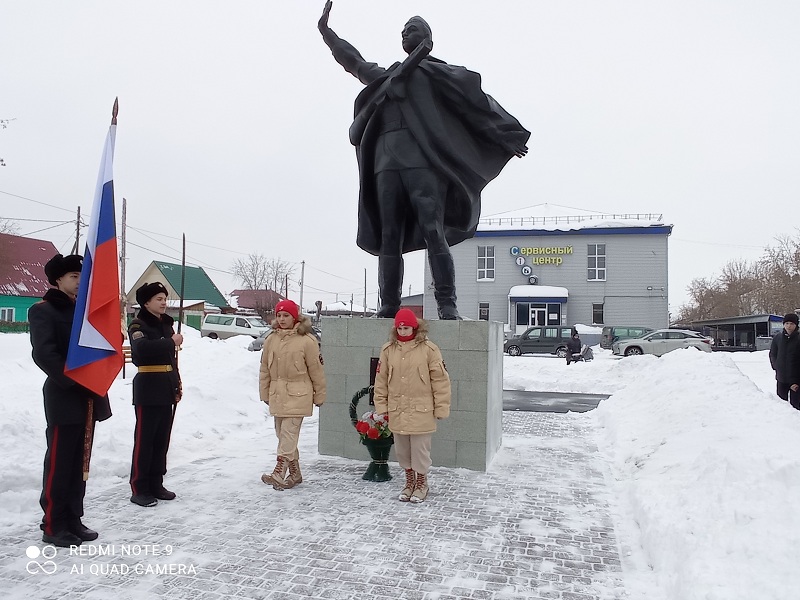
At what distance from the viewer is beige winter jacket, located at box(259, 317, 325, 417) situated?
4.39m

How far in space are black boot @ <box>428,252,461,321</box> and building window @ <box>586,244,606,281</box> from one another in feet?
94.7

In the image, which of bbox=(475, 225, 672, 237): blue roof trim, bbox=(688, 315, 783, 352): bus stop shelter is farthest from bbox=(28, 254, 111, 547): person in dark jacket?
bbox=(475, 225, 672, 237): blue roof trim

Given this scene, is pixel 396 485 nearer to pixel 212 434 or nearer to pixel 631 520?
pixel 631 520

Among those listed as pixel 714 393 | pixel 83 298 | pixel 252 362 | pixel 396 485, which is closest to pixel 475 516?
pixel 396 485

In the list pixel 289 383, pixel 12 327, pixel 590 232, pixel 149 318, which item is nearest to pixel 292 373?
pixel 289 383

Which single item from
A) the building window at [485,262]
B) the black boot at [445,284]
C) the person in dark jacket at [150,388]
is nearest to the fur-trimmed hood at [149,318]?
the person in dark jacket at [150,388]

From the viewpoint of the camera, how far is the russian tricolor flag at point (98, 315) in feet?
10.6

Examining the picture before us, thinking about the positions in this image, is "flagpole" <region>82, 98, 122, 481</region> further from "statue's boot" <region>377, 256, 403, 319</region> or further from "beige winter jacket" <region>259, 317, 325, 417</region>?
"statue's boot" <region>377, 256, 403, 319</region>

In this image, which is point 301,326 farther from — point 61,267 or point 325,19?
point 325,19

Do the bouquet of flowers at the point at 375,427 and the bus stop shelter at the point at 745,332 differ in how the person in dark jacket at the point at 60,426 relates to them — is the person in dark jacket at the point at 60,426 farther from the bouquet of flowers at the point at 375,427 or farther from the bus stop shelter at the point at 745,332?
the bus stop shelter at the point at 745,332

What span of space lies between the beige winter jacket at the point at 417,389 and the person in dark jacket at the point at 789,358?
4501 mm

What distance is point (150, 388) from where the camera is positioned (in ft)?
13.1

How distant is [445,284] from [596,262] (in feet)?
95.8

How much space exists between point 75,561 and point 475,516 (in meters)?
2.30
